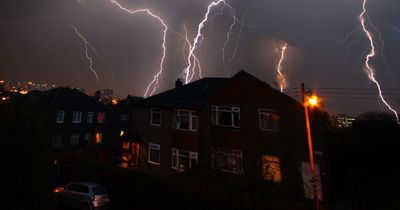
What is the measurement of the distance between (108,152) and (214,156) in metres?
13.6

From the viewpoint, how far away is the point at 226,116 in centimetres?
1933

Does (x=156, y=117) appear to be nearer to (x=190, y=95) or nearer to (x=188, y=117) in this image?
(x=188, y=117)

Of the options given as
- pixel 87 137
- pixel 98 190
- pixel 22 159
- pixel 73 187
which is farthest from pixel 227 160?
pixel 87 137

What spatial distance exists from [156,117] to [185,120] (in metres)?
3.64

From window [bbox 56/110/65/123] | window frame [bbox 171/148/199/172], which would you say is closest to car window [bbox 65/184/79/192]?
window frame [bbox 171/148/199/172]

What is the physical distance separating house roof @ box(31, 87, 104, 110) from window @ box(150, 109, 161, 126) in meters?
18.2

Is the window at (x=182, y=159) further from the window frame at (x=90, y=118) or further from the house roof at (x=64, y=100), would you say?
the window frame at (x=90, y=118)

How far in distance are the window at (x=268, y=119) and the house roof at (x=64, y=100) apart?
2929 centimetres

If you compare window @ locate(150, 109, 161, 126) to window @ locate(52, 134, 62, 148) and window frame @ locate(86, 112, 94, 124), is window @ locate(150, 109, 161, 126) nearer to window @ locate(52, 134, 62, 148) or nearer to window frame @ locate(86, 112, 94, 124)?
window @ locate(52, 134, 62, 148)

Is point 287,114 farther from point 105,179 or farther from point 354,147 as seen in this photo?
point 105,179

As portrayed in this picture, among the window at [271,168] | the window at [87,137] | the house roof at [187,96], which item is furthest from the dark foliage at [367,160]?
the window at [87,137]

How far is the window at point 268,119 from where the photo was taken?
55.4ft

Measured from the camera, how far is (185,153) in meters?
20.6

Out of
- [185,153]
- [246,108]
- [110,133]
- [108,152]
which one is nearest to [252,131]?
[246,108]
